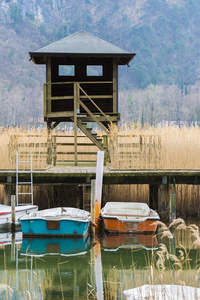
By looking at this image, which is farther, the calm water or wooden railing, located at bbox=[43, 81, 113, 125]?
wooden railing, located at bbox=[43, 81, 113, 125]

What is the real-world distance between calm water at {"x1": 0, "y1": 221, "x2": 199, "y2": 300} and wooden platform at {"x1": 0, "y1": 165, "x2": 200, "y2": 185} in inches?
71.8

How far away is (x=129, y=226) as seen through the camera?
12516 mm

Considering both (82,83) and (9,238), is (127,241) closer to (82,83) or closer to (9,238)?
(9,238)

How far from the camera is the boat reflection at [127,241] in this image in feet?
37.8

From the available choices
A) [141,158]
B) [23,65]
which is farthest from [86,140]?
[23,65]

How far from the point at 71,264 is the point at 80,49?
960cm

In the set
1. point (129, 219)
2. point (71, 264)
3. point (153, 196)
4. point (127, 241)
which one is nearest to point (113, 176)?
point (129, 219)

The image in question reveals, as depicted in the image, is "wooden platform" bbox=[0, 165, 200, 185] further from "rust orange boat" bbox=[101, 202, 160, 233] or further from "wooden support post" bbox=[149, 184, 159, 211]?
"wooden support post" bbox=[149, 184, 159, 211]

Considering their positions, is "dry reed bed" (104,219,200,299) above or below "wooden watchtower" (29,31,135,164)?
below

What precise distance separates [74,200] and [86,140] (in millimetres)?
6353

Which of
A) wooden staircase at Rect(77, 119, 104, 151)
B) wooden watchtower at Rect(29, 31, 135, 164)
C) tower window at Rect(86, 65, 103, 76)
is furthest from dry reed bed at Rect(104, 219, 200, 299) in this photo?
tower window at Rect(86, 65, 103, 76)

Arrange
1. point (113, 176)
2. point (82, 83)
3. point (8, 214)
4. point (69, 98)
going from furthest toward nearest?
point (82, 83)
point (69, 98)
point (113, 176)
point (8, 214)

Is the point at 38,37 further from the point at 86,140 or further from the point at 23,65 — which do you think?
the point at 86,140

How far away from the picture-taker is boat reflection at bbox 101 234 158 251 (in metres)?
11.5
